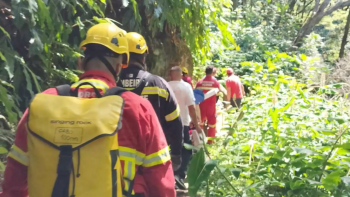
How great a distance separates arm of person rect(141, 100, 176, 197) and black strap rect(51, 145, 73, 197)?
0.42m

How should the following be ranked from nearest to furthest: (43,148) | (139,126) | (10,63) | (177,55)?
(43,148) < (139,126) < (10,63) < (177,55)

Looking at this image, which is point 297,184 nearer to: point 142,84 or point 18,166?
point 142,84

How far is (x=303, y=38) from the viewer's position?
23250 mm

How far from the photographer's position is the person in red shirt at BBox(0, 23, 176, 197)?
1.99 meters

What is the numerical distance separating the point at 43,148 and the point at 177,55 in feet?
22.5

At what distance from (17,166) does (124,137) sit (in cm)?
51

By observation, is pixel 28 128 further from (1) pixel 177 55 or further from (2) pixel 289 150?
(1) pixel 177 55

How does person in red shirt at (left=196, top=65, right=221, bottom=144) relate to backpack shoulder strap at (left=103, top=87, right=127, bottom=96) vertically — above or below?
below

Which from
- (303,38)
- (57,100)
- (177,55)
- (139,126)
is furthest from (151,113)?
(303,38)

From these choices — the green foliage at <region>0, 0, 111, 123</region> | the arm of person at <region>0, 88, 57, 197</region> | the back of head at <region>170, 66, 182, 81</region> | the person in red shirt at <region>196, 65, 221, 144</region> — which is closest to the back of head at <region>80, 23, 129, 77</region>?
the arm of person at <region>0, 88, 57, 197</region>

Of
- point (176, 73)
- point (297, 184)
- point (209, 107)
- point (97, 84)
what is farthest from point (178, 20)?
point (97, 84)

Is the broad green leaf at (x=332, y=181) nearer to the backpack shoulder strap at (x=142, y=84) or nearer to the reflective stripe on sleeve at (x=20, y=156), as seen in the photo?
the backpack shoulder strap at (x=142, y=84)

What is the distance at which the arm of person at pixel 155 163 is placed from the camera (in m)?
2.06

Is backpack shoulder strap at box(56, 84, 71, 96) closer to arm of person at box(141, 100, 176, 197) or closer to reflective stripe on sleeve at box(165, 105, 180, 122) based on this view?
arm of person at box(141, 100, 176, 197)
